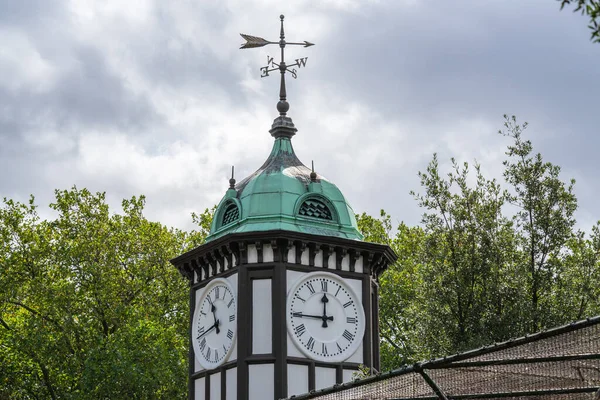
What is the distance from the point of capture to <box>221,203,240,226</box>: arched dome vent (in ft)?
80.3

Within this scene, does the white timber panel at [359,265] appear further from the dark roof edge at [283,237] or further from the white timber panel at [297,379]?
the white timber panel at [297,379]

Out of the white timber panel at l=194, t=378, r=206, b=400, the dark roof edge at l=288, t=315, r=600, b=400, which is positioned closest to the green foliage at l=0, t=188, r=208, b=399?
the white timber panel at l=194, t=378, r=206, b=400

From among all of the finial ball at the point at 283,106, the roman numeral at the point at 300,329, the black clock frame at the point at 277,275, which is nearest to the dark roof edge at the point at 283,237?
the black clock frame at the point at 277,275

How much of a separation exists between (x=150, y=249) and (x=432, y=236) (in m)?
16.0

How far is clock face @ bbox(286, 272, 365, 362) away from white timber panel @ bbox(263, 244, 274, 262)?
71cm

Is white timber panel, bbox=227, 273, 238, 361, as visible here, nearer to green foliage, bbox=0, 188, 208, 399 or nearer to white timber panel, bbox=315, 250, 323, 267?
white timber panel, bbox=315, 250, 323, 267

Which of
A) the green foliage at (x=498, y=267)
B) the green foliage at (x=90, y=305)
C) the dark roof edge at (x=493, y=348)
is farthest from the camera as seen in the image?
the green foliage at (x=90, y=305)

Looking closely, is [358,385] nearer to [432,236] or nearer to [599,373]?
[599,373]

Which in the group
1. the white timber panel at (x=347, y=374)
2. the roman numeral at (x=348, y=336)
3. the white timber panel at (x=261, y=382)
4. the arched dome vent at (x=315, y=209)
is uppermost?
the arched dome vent at (x=315, y=209)

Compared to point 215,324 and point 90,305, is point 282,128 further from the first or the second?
point 90,305

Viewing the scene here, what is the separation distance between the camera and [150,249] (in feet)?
122

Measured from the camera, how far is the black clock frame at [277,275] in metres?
→ 22.8

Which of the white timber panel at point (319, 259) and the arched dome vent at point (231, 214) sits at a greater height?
the arched dome vent at point (231, 214)

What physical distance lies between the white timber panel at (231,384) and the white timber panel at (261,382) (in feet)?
1.08
